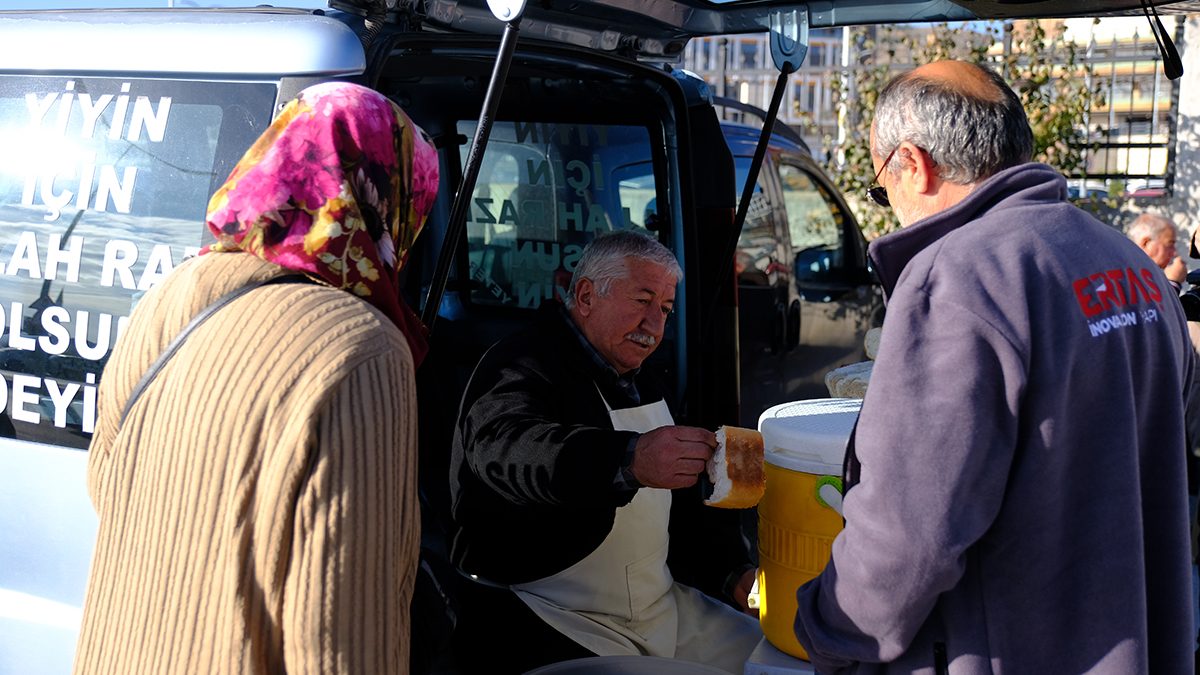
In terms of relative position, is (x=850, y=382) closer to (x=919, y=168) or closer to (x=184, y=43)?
(x=919, y=168)

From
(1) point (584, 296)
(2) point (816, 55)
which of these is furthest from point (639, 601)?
(2) point (816, 55)

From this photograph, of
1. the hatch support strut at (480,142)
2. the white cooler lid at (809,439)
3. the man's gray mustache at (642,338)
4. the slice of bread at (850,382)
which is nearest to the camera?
the hatch support strut at (480,142)

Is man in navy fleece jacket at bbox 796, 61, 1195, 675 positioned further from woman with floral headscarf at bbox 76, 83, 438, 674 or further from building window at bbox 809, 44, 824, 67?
building window at bbox 809, 44, 824, 67

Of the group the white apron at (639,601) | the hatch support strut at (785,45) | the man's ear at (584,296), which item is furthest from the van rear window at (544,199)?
the white apron at (639,601)

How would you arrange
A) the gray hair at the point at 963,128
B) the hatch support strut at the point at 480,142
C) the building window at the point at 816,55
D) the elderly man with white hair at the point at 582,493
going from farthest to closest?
the building window at the point at 816,55, the elderly man with white hair at the point at 582,493, the hatch support strut at the point at 480,142, the gray hair at the point at 963,128

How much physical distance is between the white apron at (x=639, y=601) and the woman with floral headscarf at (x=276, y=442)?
93cm

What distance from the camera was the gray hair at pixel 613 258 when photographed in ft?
8.05

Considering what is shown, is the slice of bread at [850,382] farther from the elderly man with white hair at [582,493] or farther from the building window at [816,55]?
the building window at [816,55]

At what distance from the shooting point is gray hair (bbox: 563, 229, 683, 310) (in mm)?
2453

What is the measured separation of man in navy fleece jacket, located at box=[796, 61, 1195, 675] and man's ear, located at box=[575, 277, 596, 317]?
1092 millimetres

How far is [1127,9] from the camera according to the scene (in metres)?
2.50

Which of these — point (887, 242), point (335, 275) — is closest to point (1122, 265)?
point (887, 242)

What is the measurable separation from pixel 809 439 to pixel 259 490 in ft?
→ 3.35

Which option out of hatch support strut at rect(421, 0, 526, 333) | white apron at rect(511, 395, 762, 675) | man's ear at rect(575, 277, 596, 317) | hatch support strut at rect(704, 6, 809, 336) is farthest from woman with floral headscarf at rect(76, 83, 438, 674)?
hatch support strut at rect(704, 6, 809, 336)
